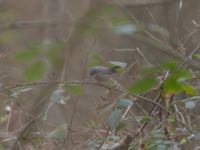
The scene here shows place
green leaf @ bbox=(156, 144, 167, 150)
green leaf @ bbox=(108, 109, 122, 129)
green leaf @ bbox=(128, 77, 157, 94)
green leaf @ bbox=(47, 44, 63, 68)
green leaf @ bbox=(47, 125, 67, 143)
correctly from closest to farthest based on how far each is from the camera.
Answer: green leaf @ bbox=(47, 44, 63, 68)
green leaf @ bbox=(128, 77, 157, 94)
green leaf @ bbox=(156, 144, 167, 150)
green leaf @ bbox=(108, 109, 122, 129)
green leaf @ bbox=(47, 125, 67, 143)

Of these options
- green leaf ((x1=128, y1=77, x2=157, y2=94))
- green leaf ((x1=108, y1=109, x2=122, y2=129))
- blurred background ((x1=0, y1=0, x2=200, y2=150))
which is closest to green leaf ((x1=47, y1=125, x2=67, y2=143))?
blurred background ((x1=0, y1=0, x2=200, y2=150))

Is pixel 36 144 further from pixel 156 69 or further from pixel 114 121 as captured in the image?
pixel 156 69

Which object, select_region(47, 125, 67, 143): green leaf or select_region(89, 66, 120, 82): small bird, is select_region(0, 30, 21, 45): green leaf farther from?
select_region(47, 125, 67, 143): green leaf

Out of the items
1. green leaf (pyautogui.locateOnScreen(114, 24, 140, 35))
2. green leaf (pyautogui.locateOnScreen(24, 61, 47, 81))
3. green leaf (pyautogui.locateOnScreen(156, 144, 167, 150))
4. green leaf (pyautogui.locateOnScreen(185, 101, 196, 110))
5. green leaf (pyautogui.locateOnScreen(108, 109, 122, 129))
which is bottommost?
green leaf (pyautogui.locateOnScreen(156, 144, 167, 150))

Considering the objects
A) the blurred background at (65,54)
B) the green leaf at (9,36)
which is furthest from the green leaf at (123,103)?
the green leaf at (9,36)

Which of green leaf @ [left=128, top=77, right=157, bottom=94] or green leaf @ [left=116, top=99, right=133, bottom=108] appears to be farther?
green leaf @ [left=116, top=99, right=133, bottom=108]

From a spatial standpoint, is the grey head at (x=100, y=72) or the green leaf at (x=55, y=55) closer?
the green leaf at (x=55, y=55)

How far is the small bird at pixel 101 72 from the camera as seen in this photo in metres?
1.97

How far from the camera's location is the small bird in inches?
77.4

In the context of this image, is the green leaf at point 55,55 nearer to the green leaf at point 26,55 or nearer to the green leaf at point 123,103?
the green leaf at point 26,55

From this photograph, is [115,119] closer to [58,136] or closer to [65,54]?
[58,136]

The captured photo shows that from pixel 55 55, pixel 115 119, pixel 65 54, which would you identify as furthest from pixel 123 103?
pixel 55 55

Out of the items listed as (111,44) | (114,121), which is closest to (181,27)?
(111,44)

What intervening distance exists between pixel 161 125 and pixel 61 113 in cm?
115
